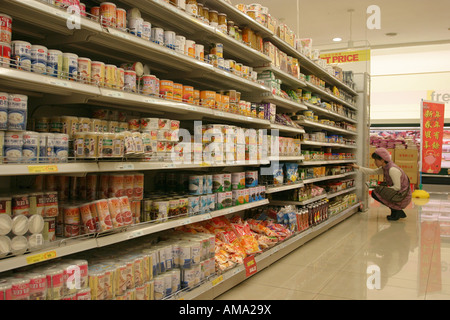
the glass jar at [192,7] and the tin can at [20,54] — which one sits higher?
the glass jar at [192,7]

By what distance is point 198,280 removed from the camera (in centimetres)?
266

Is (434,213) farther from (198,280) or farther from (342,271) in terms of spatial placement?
(198,280)

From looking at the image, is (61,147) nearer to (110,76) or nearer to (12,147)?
(12,147)

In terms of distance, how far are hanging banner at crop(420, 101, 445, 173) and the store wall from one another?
1465 millimetres

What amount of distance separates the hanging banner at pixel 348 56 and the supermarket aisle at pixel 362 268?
3717 mm

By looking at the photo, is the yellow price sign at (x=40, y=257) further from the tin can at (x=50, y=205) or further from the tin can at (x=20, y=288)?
the tin can at (x=50, y=205)

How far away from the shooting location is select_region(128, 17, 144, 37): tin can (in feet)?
7.62

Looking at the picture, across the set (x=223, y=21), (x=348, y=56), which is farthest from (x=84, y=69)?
(x=348, y=56)

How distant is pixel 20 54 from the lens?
1.74m

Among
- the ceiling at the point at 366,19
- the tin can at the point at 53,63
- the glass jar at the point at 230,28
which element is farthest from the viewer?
the ceiling at the point at 366,19

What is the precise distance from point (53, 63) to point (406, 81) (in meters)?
12.3

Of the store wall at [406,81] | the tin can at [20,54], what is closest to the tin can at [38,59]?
the tin can at [20,54]

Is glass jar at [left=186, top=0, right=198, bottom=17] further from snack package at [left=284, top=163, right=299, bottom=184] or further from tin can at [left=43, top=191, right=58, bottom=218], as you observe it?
snack package at [left=284, top=163, right=299, bottom=184]

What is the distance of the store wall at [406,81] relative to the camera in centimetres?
1163
